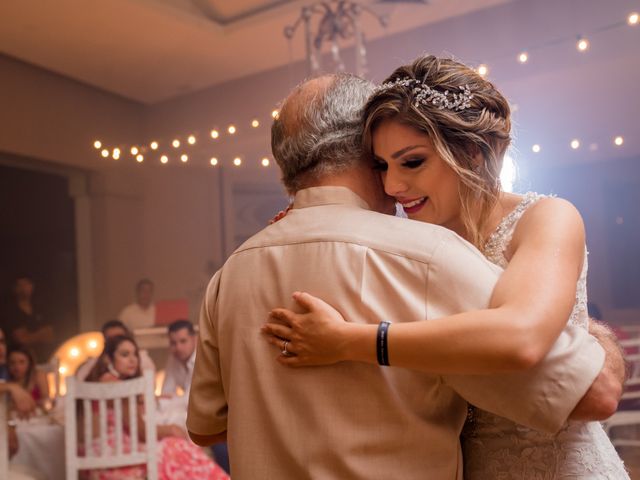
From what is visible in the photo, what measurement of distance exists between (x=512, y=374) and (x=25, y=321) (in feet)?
21.5

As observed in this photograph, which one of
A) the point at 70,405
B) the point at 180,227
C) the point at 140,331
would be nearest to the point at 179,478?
the point at 70,405

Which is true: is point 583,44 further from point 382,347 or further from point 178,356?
point 382,347

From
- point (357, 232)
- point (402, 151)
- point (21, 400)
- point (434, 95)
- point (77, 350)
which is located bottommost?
point (21, 400)

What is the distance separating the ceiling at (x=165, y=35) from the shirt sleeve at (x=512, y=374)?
4.97 metres

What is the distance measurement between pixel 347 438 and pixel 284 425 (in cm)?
12

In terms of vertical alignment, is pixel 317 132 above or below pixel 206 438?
above

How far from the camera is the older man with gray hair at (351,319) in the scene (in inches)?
44.3

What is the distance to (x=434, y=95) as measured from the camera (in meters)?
1.52

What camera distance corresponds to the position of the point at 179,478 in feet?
14.9

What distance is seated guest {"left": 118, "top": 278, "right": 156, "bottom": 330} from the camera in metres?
7.31

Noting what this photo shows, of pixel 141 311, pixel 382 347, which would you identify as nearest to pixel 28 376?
pixel 141 311

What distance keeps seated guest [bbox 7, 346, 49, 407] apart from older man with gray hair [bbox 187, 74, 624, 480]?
509 centimetres

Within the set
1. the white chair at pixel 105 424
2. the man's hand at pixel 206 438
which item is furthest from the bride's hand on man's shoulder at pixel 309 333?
the white chair at pixel 105 424

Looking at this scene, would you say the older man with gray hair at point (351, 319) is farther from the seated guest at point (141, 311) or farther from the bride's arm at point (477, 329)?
the seated guest at point (141, 311)
